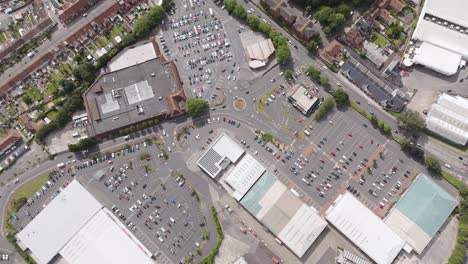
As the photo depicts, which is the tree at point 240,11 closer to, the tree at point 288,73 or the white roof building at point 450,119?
the tree at point 288,73

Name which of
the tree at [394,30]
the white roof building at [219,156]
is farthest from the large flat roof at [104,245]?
the tree at [394,30]

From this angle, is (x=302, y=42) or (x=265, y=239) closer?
(x=265, y=239)

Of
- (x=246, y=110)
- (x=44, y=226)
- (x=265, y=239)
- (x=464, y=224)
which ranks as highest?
(x=464, y=224)

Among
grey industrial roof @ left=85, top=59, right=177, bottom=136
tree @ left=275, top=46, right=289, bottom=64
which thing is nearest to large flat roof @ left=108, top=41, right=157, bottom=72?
grey industrial roof @ left=85, top=59, right=177, bottom=136

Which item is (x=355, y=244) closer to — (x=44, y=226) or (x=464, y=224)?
(x=464, y=224)

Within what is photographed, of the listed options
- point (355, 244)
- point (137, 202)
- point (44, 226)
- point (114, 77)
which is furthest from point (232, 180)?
point (44, 226)
